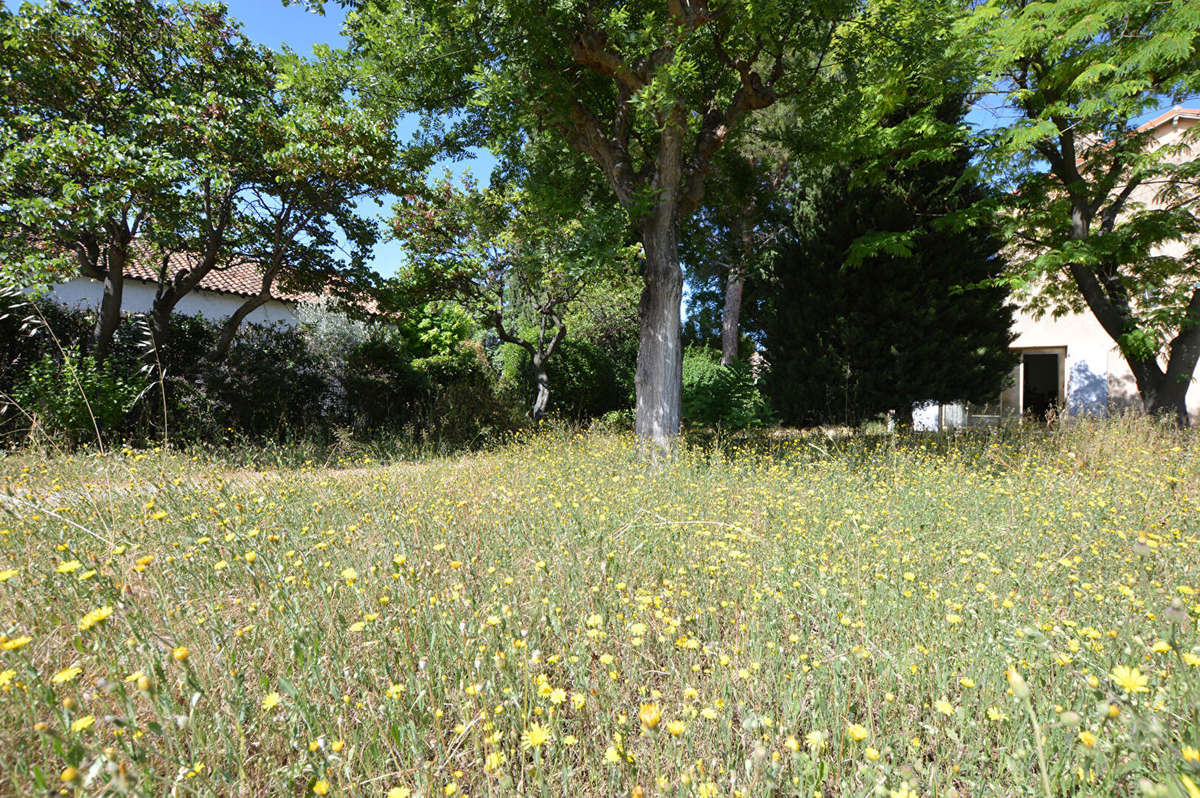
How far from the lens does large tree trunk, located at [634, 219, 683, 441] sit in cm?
730

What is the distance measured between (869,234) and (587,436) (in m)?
5.45

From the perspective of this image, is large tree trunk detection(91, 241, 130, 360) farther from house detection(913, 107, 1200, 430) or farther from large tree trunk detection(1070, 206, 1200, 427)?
house detection(913, 107, 1200, 430)

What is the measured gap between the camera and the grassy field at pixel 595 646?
4.59 feet

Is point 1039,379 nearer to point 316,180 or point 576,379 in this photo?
point 576,379

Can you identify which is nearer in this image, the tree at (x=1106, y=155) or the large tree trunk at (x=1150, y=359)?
the tree at (x=1106, y=155)

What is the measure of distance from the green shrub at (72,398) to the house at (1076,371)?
15.1 metres

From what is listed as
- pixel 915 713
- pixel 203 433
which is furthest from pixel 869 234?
pixel 203 433

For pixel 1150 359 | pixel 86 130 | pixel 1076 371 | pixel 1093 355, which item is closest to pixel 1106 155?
pixel 1150 359

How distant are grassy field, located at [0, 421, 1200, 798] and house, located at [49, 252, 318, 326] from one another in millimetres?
10992

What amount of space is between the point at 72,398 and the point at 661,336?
25.9 ft

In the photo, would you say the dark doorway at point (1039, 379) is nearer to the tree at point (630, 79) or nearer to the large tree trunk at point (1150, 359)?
the large tree trunk at point (1150, 359)

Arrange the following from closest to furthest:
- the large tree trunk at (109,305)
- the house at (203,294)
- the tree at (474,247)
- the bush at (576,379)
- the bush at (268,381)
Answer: the bush at (268,381) < the large tree trunk at (109,305) < the tree at (474,247) < the house at (203,294) < the bush at (576,379)

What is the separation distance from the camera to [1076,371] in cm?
1453

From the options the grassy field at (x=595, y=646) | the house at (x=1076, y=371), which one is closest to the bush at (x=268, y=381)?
the grassy field at (x=595, y=646)
